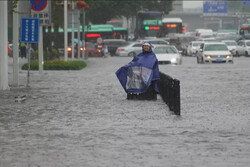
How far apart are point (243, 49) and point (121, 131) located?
217ft

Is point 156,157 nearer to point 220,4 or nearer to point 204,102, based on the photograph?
point 204,102

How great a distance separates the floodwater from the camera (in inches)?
414

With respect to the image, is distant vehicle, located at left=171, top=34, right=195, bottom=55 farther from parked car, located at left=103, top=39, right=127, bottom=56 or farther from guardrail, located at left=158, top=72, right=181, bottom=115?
guardrail, located at left=158, top=72, right=181, bottom=115

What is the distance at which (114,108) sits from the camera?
19094mm

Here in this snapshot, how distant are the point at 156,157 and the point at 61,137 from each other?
2756 mm

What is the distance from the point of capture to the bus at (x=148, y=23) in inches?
3834

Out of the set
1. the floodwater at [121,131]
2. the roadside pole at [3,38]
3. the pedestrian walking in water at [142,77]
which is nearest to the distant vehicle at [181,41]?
the roadside pole at [3,38]

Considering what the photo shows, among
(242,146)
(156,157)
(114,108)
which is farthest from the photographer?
(114,108)

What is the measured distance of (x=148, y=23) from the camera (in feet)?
323

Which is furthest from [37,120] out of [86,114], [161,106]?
[161,106]

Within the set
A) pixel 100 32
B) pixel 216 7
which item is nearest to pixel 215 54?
pixel 100 32

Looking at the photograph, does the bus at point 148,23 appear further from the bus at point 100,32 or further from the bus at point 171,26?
the bus at point 100,32

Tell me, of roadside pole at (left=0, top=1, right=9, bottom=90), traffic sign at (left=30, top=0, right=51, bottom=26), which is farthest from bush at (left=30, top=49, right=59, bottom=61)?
roadside pole at (left=0, top=1, right=9, bottom=90)

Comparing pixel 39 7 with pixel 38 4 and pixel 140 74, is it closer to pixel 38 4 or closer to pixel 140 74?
pixel 38 4
